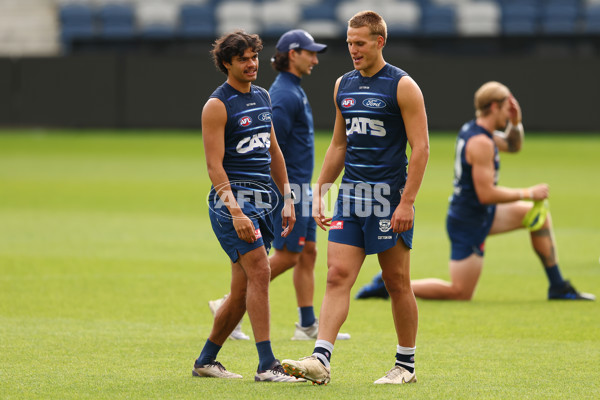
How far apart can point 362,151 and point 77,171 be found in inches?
713

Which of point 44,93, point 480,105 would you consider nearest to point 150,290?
point 480,105

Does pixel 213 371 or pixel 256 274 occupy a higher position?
pixel 256 274

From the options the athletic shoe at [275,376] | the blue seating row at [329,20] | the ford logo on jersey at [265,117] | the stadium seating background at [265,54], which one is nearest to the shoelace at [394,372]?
the athletic shoe at [275,376]

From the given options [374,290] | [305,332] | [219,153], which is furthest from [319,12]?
[219,153]

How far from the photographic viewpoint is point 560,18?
33.2 m

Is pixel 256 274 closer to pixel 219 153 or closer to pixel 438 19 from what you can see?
pixel 219 153

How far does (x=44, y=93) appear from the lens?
3291 centimetres

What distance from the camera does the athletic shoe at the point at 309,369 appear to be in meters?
5.35

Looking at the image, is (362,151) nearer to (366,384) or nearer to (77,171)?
(366,384)

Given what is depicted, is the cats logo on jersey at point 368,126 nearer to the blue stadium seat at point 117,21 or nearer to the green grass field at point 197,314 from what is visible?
the green grass field at point 197,314

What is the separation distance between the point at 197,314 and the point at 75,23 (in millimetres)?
30589

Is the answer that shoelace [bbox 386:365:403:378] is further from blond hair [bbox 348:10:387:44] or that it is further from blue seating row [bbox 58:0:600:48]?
blue seating row [bbox 58:0:600:48]

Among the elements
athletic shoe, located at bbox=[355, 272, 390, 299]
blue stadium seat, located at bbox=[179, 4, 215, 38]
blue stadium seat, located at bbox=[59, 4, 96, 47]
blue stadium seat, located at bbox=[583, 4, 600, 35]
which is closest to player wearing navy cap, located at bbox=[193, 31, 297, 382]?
athletic shoe, located at bbox=[355, 272, 390, 299]

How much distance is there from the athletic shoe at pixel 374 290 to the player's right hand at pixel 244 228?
3559mm
